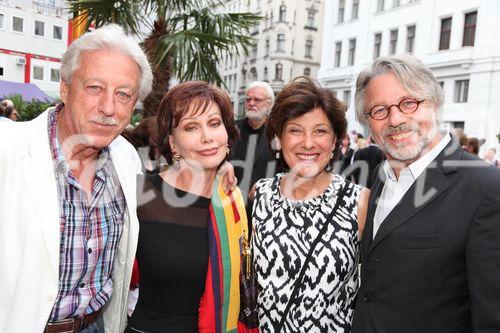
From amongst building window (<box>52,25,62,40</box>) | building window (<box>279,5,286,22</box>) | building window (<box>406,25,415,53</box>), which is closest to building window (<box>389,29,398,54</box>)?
building window (<box>406,25,415,53</box>)

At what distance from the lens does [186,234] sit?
2254 millimetres

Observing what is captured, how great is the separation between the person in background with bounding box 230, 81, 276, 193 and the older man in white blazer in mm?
2126

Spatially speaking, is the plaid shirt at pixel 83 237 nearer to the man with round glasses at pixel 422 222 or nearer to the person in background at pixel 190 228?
the person in background at pixel 190 228

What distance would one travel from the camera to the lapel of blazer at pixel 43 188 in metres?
1.80

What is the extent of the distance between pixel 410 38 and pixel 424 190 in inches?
994

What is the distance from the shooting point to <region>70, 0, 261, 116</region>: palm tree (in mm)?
6199

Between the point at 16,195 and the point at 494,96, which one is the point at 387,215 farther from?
the point at 494,96

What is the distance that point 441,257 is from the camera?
1.73 metres

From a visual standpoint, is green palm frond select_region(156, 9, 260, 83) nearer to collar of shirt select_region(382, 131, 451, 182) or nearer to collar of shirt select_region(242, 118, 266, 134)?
collar of shirt select_region(242, 118, 266, 134)

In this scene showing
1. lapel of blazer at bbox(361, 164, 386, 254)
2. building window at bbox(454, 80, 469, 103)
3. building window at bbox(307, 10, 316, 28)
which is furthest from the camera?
building window at bbox(307, 10, 316, 28)

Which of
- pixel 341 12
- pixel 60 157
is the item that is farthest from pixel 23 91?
pixel 341 12

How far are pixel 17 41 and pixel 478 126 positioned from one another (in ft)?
81.2

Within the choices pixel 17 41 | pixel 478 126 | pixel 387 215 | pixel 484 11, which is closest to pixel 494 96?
pixel 478 126

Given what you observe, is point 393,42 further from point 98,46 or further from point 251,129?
point 98,46
